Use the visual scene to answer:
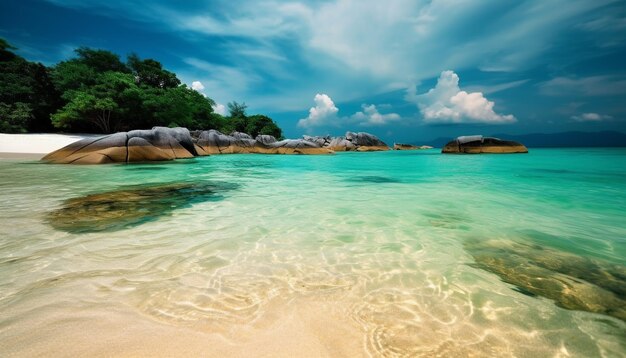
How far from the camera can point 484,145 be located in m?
30.6

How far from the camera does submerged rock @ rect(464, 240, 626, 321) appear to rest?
2047 millimetres

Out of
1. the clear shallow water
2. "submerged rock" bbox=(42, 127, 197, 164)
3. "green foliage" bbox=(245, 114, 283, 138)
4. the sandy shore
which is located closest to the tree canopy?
the sandy shore

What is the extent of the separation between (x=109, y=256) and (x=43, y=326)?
1.17m

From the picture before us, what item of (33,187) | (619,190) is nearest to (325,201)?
(33,187)

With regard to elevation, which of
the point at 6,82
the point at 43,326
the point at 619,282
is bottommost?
the point at 619,282

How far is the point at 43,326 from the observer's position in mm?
1570

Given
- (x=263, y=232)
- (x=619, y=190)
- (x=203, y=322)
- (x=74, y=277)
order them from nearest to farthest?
(x=203, y=322), (x=74, y=277), (x=263, y=232), (x=619, y=190)

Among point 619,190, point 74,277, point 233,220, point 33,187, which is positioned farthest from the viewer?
point 619,190

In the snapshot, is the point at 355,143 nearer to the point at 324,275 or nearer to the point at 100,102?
the point at 100,102

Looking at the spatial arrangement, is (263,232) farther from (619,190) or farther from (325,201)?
(619,190)

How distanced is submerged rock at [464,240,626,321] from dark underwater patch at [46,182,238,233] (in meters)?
4.62

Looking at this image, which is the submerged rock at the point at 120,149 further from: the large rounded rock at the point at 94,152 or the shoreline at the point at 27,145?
the shoreline at the point at 27,145

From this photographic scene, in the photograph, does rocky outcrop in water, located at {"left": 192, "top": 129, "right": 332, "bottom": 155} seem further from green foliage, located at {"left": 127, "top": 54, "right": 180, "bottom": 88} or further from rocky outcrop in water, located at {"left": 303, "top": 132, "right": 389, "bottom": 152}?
rocky outcrop in water, located at {"left": 303, "top": 132, "right": 389, "bottom": 152}

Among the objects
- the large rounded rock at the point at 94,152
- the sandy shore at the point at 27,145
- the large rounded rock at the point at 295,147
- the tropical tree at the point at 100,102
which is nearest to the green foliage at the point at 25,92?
the tropical tree at the point at 100,102
